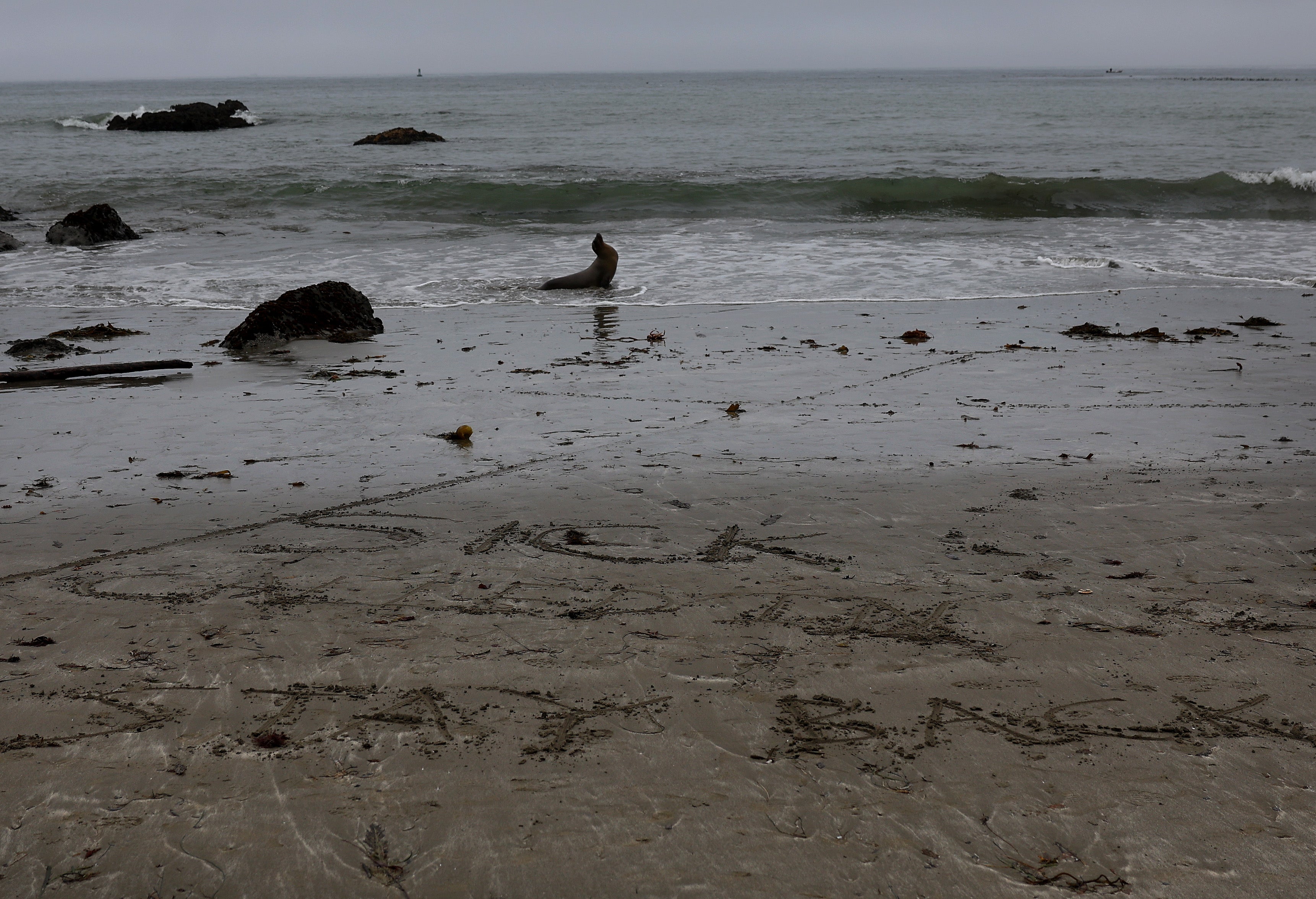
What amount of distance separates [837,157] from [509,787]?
1018 inches

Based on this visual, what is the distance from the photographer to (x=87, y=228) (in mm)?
13422

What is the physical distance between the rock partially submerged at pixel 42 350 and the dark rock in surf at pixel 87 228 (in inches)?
285

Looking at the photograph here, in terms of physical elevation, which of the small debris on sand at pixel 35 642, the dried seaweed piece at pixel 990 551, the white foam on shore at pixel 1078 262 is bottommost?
the small debris on sand at pixel 35 642

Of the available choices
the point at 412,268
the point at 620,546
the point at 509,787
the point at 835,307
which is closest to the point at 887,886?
the point at 509,787

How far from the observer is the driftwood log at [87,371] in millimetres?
6328

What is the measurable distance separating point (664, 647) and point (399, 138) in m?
35.3

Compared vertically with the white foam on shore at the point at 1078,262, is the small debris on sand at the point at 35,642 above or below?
below

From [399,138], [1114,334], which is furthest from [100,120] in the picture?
[1114,334]

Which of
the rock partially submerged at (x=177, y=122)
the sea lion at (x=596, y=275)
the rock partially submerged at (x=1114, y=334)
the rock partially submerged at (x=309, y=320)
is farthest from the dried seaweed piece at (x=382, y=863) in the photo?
the rock partially submerged at (x=177, y=122)

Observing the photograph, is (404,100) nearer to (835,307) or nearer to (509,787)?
(835,307)

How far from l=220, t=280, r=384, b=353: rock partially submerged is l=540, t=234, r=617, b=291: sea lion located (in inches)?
101

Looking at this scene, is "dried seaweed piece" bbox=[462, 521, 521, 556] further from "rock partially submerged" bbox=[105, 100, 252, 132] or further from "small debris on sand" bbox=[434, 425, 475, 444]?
"rock partially submerged" bbox=[105, 100, 252, 132]

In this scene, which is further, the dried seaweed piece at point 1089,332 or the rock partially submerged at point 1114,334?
the dried seaweed piece at point 1089,332

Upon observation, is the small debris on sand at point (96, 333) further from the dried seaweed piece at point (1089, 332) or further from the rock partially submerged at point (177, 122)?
the rock partially submerged at point (177, 122)
